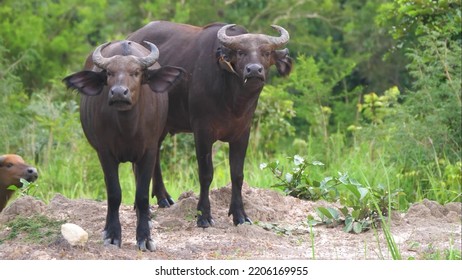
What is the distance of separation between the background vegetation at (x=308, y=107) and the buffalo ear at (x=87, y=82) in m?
2.23

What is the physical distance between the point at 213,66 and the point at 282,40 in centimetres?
70

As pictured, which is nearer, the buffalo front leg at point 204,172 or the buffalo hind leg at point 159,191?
the buffalo front leg at point 204,172

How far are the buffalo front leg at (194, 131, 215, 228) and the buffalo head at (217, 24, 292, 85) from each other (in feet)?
2.30

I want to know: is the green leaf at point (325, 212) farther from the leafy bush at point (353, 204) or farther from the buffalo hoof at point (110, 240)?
the buffalo hoof at point (110, 240)

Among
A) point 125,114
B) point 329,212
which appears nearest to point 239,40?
point 125,114

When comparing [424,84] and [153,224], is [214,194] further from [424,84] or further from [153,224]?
[424,84]

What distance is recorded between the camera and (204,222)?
30.1 feet

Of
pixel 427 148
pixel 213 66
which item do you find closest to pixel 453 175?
pixel 427 148

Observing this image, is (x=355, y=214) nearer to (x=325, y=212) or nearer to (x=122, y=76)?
(x=325, y=212)

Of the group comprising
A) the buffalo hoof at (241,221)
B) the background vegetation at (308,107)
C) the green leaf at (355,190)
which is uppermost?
the green leaf at (355,190)

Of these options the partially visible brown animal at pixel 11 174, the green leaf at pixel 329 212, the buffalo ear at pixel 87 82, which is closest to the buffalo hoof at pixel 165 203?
the partially visible brown animal at pixel 11 174

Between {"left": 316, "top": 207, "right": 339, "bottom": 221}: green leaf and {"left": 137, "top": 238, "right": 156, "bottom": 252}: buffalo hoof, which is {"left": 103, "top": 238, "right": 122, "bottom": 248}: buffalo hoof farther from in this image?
{"left": 316, "top": 207, "right": 339, "bottom": 221}: green leaf

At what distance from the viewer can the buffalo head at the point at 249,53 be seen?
27.8ft

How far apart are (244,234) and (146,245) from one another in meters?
1.01
